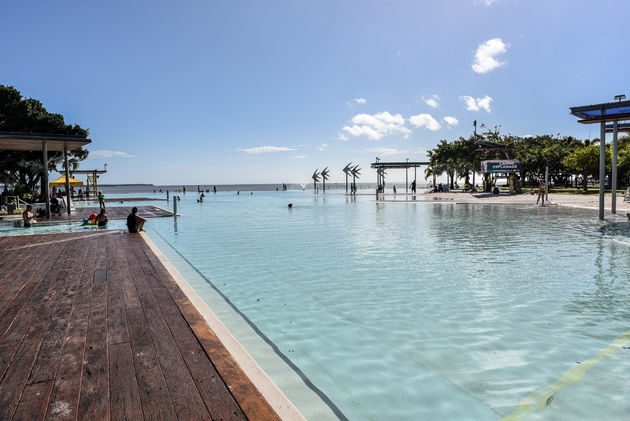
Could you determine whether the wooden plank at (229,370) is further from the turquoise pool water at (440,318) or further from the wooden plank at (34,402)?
the wooden plank at (34,402)

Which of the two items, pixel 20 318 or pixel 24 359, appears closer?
pixel 24 359

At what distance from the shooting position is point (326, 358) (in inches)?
175

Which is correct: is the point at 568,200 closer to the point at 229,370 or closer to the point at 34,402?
the point at 229,370

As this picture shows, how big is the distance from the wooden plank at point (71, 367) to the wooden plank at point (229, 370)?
3.45 ft

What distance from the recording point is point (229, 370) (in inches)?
123

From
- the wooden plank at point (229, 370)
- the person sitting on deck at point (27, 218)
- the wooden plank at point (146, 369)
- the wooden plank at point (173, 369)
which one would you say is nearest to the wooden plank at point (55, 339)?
the wooden plank at point (146, 369)

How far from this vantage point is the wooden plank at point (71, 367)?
8.43 feet

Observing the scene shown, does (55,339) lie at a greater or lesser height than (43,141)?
lesser

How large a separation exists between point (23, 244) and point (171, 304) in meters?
8.25

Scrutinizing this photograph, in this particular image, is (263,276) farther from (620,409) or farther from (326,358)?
(620,409)

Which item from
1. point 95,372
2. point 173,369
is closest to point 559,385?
point 173,369

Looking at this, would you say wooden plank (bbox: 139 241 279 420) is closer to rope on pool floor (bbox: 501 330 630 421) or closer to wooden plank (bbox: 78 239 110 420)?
wooden plank (bbox: 78 239 110 420)

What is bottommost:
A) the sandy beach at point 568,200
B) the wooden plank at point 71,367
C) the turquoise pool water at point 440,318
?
the turquoise pool water at point 440,318

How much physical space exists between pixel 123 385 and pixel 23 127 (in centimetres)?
4258
